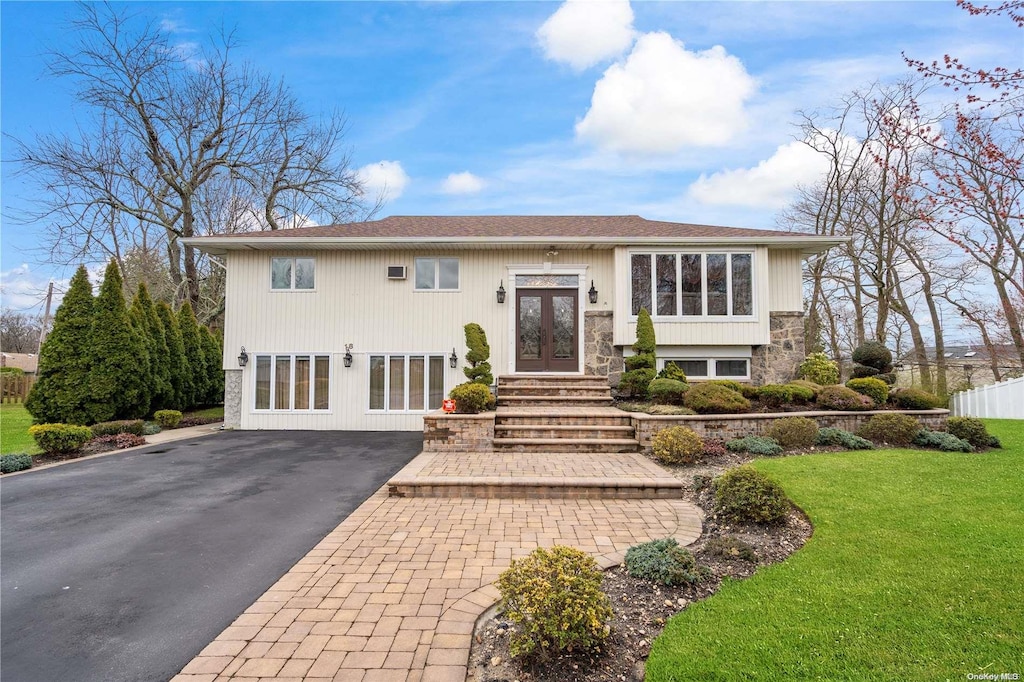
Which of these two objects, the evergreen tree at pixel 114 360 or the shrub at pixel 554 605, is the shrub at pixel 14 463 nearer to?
the evergreen tree at pixel 114 360

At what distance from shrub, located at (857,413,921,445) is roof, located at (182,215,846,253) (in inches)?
178

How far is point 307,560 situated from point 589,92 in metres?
12.2

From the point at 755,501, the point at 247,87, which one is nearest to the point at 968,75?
the point at 755,501

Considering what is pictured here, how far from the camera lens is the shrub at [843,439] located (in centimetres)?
763

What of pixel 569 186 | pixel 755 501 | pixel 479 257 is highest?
pixel 569 186

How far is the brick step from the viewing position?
8258 millimetres

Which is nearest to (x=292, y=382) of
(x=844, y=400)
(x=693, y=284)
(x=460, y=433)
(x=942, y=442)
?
(x=460, y=433)

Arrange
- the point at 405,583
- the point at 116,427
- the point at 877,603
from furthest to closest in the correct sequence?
the point at 116,427
the point at 405,583
the point at 877,603

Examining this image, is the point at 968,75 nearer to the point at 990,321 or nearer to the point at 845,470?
the point at 845,470

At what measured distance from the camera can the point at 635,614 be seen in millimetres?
2979

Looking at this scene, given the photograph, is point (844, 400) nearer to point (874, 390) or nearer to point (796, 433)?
point (874, 390)

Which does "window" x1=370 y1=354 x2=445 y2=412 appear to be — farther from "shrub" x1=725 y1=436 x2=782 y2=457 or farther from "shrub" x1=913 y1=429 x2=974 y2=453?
"shrub" x1=913 y1=429 x2=974 y2=453

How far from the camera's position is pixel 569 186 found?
60.4 feet

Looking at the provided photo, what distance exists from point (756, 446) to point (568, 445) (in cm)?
296
